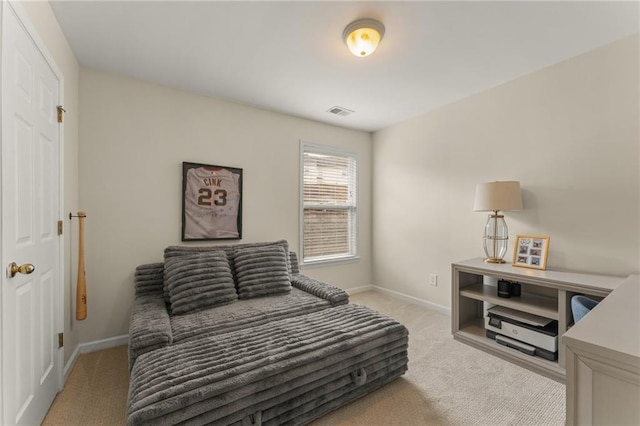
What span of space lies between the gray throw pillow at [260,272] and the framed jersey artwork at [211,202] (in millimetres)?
389

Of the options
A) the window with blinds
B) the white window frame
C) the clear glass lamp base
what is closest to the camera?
the clear glass lamp base

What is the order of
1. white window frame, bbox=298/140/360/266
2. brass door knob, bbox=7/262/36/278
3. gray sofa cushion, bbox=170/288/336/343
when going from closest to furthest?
1. brass door knob, bbox=7/262/36/278
2. gray sofa cushion, bbox=170/288/336/343
3. white window frame, bbox=298/140/360/266

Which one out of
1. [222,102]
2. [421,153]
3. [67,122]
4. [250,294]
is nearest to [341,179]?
[421,153]

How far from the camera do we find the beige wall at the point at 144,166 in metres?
2.41

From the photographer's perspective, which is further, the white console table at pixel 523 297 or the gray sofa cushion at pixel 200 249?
the gray sofa cushion at pixel 200 249

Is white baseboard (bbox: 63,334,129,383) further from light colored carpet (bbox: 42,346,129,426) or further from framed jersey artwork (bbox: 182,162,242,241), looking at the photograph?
framed jersey artwork (bbox: 182,162,242,241)

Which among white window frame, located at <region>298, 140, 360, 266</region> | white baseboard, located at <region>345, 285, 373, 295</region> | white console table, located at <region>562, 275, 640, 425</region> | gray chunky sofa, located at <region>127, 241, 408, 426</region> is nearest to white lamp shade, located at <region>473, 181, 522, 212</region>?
gray chunky sofa, located at <region>127, 241, 408, 426</region>

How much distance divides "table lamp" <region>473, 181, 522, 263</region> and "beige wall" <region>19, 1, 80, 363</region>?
3.25 m

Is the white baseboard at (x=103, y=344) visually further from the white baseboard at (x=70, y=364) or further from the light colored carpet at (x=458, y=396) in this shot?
the light colored carpet at (x=458, y=396)

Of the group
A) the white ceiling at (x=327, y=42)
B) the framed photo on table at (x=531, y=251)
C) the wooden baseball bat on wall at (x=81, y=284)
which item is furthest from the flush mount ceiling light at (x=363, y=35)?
the wooden baseball bat on wall at (x=81, y=284)

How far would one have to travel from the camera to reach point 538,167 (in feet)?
8.24

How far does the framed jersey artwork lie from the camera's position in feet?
9.19

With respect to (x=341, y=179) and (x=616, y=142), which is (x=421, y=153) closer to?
(x=341, y=179)

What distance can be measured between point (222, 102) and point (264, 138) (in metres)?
0.58
